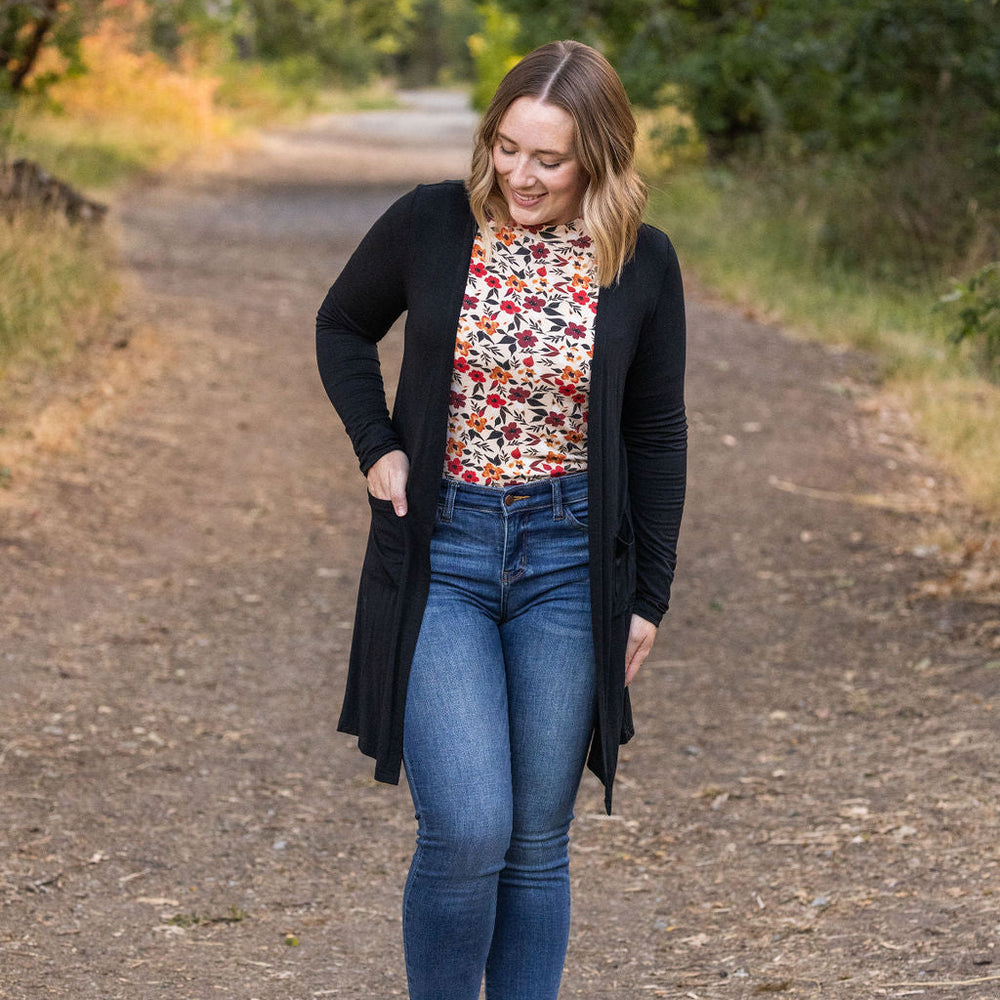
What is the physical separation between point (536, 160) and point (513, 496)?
0.58 metres

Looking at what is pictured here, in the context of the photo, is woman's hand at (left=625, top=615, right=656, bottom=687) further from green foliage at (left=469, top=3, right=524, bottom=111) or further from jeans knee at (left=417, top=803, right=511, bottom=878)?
green foliage at (left=469, top=3, right=524, bottom=111)

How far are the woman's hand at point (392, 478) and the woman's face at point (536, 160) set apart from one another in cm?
48

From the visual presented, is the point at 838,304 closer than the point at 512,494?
No

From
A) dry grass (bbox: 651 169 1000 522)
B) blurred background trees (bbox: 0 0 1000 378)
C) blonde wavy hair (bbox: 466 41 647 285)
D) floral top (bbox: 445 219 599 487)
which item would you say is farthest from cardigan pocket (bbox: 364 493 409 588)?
blurred background trees (bbox: 0 0 1000 378)

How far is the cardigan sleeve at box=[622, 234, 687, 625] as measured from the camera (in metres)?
2.53

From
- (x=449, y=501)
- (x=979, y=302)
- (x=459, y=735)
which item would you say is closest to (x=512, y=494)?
(x=449, y=501)

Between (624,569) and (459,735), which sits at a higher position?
(624,569)

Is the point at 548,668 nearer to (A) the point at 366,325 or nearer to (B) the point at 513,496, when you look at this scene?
(B) the point at 513,496

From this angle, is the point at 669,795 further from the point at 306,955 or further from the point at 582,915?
the point at 306,955

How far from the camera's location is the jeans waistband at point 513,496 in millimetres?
2457

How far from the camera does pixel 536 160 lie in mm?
2416

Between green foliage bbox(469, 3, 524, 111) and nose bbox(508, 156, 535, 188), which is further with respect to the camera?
green foliage bbox(469, 3, 524, 111)

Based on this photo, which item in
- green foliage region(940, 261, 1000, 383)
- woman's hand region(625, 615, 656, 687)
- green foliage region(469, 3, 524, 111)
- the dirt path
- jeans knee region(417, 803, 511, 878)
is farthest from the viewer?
green foliage region(469, 3, 524, 111)

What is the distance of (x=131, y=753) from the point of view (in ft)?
15.0
